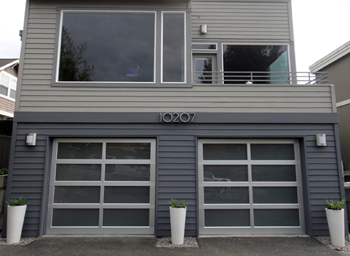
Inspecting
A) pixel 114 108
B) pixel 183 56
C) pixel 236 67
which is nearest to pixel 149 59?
pixel 183 56

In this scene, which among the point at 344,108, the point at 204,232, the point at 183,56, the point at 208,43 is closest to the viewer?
the point at 204,232

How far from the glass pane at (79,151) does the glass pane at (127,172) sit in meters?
0.41

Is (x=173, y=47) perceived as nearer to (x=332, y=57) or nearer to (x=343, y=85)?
(x=343, y=85)

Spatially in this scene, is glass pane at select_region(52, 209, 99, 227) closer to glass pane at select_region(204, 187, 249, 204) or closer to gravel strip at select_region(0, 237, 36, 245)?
gravel strip at select_region(0, 237, 36, 245)

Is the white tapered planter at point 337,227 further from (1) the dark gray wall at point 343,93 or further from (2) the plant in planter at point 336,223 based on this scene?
(1) the dark gray wall at point 343,93

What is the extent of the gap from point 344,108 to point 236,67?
17.3 ft

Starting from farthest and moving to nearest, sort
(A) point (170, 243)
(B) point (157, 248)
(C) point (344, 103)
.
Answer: (C) point (344, 103) → (A) point (170, 243) → (B) point (157, 248)

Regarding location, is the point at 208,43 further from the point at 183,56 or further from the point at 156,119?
the point at 156,119

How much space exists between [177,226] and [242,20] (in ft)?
19.7

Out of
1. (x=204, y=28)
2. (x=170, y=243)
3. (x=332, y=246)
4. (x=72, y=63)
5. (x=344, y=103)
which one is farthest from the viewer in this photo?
(x=344, y=103)

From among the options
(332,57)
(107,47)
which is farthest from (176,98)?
(332,57)

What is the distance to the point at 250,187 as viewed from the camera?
5027mm

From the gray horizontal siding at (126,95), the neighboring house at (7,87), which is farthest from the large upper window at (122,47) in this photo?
the neighboring house at (7,87)

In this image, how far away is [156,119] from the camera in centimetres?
501
